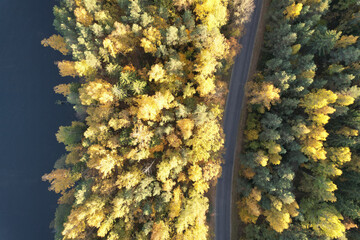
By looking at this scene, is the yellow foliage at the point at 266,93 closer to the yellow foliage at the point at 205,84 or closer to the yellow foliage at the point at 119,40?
the yellow foliage at the point at 205,84

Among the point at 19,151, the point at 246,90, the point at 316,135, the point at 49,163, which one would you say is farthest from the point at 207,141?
the point at 19,151

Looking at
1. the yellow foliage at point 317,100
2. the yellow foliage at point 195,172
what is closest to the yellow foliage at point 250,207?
the yellow foliage at point 195,172

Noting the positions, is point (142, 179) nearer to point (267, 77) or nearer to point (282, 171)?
point (282, 171)

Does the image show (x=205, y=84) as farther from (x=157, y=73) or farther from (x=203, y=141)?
(x=203, y=141)

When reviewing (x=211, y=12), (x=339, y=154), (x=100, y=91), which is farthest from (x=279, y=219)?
(x=100, y=91)

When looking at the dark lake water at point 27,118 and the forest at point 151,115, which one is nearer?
the forest at point 151,115

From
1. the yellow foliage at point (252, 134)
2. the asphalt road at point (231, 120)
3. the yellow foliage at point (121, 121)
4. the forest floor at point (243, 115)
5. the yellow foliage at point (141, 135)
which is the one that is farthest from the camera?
the asphalt road at point (231, 120)

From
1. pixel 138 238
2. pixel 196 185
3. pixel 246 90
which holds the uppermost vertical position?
pixel 246 90
